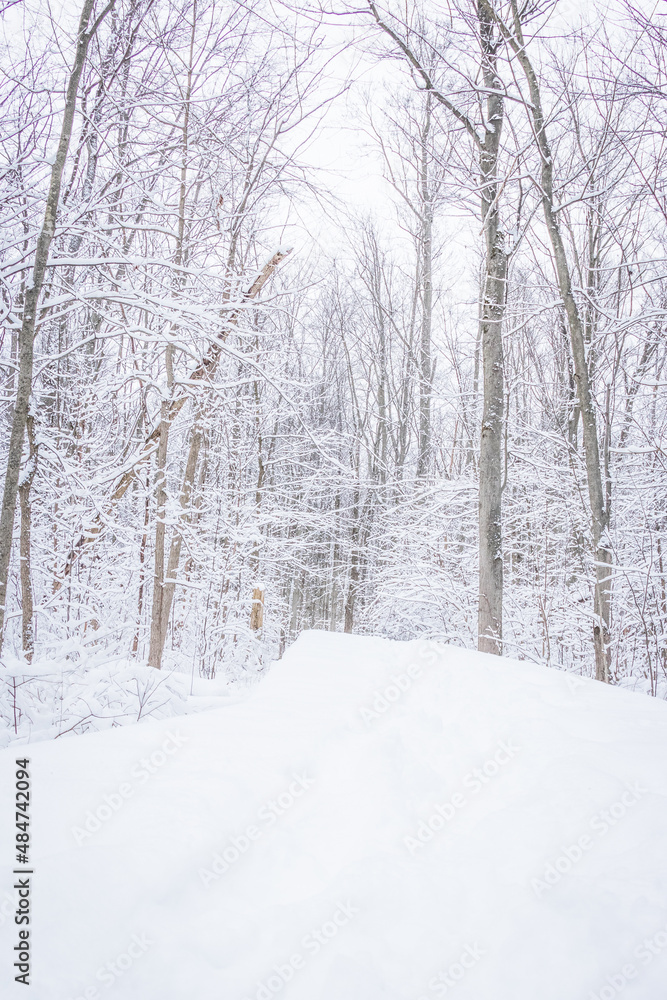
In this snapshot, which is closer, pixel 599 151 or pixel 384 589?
pixel 599 151

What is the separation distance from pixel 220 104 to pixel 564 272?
3.40 meters

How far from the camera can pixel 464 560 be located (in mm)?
8523

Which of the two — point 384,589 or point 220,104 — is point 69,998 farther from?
point 384,589

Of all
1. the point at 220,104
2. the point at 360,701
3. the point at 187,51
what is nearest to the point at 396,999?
the point at 360,701
